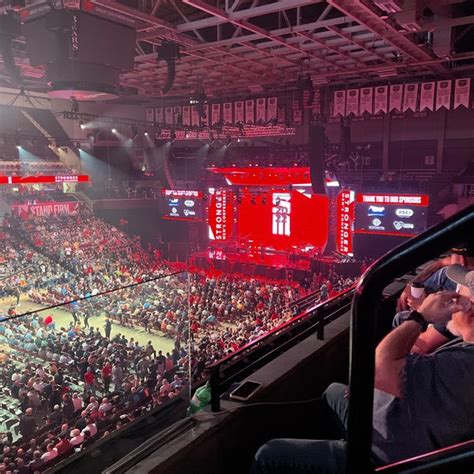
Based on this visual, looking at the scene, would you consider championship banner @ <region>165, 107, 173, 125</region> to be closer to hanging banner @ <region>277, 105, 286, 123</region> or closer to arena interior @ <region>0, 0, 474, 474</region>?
arena interior @ <region>0, 0, 474, 474</region>

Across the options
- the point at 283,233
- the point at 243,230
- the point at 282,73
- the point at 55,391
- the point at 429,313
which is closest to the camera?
the point at 429,313

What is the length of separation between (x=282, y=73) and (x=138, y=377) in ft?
36.9

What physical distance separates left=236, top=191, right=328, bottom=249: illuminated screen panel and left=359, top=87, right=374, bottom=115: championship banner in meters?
5.76

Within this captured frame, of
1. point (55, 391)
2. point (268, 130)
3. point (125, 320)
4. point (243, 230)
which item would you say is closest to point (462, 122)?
point (268, 130)

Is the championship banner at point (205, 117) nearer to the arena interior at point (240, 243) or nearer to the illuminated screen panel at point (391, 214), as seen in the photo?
the arena interior at point (240, 243)

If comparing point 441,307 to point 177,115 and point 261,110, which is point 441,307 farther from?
point 177,115

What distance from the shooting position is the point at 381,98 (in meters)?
13.6

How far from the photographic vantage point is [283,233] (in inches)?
814

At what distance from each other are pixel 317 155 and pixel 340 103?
1.80 m

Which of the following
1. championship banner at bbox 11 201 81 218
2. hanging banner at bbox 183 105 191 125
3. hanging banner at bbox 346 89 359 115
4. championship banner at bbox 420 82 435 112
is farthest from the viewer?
championship banner at bbox 11 201 81 218

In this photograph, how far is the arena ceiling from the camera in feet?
27.2

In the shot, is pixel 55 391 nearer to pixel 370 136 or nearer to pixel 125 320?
pixel 125 320

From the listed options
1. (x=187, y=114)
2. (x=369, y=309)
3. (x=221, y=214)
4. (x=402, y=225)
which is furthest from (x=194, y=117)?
(x=369, y=309)

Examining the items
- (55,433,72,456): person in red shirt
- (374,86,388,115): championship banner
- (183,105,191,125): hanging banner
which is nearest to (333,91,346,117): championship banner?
(374,86,388,115): championship banner
